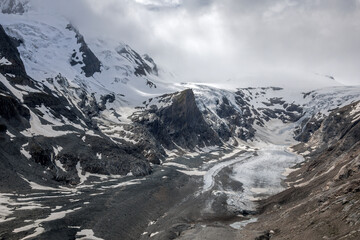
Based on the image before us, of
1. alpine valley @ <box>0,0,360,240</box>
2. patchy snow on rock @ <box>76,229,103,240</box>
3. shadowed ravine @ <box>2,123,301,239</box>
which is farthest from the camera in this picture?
shadowed ravine @ <box>2,123,301,239</box>

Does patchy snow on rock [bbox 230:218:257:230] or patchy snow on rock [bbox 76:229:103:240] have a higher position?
patchy snow on rock [bbox 76:229:103:240]

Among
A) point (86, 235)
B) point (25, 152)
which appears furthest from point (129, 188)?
point (86, 235)

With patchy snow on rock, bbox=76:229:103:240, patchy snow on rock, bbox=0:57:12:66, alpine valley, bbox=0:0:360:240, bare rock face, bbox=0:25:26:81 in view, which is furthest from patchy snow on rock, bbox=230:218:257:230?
patchy snow on rock, bbox=0:57:12:66

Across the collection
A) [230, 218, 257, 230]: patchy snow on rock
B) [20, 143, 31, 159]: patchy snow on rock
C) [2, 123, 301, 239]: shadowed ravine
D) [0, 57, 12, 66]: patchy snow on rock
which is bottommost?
[230, 218, 257, 230]: patchy snow on rock

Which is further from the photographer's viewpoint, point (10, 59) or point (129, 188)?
point (10, 59)

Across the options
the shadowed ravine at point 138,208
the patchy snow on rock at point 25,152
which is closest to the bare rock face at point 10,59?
the patchy snow on rock at point 25,152

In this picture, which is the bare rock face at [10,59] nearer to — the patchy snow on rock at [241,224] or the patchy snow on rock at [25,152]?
the patchy snow on rock at [25,152]

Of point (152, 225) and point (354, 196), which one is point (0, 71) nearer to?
point (152, 225)

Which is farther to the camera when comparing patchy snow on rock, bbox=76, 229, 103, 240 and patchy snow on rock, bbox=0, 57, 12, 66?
patchy snow on rock, bbox=0, 57, 12, 66

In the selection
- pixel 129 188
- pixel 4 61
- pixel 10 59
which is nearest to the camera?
pixel 129 188

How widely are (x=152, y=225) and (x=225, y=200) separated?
26.4 m

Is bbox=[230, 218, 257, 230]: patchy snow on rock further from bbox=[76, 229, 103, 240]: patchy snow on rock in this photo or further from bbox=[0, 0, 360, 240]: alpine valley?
bbox=[76, 229, 103, 240]: patchy snow on rock

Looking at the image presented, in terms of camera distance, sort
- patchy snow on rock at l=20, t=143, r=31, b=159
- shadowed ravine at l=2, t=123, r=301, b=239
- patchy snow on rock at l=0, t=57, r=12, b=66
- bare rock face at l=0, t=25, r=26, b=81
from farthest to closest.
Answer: patchy snow on rock at l=0, t=57, r=12, b=66 → bare rock face at l=0, t=25, r=26, b=81 → patchy snow on rock at l=20, t=143, r=31, b=159 → shadowed ravine at l=2, t=123, r=301, b=239

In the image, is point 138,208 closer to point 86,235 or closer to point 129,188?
point 129,188
